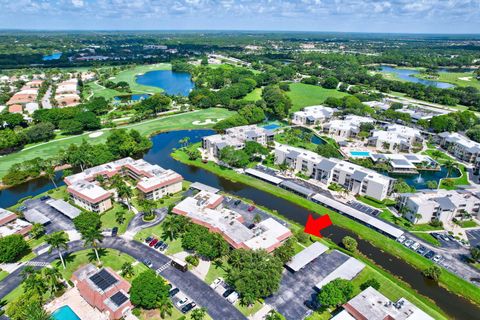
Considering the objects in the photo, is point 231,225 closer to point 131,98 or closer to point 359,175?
point 359,175

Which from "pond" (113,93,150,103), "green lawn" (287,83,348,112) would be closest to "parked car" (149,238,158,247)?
"green lawn" (287,83,348,112)

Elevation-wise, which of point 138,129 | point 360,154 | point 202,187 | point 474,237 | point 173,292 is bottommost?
point 173,292

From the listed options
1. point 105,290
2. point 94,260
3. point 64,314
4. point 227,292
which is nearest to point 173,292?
point 227,292

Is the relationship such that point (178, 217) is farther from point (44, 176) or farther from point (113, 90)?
point (113, 90)

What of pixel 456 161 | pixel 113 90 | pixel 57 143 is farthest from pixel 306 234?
pixel 113 90

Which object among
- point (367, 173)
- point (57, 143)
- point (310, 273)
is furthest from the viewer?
point (57, 143)

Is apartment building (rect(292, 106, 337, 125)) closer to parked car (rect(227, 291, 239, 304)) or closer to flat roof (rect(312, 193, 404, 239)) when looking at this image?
flat roof (rect(312, 193, 404, 239))
